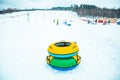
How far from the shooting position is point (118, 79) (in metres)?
4.10

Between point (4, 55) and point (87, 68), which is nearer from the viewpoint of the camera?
point (87, 68)

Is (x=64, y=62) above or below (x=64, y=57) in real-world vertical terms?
below

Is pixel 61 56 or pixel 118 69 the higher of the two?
pixel 61 56

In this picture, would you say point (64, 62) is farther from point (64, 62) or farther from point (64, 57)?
point (64, 57)

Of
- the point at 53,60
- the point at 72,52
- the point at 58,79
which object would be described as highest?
the point at 72,52

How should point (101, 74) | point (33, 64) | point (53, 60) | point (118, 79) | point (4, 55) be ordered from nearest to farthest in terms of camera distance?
point (118, 79), point (101, 74), point (53, 60), point (33, 64), point (4, 55)

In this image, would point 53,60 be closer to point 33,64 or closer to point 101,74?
point 33,64

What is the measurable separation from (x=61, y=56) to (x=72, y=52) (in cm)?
Answer: 42

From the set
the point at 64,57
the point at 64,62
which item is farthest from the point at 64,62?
the point at 64,57

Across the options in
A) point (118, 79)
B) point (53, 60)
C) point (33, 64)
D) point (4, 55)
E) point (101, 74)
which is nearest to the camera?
point (118, 79)

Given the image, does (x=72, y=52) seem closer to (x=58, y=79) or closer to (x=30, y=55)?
(x=58, y=79)

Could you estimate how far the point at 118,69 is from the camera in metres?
4.71

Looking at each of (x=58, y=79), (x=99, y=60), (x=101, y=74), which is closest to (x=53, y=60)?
(x=58, y=79)

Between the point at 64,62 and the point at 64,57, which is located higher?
the point at 64,57
